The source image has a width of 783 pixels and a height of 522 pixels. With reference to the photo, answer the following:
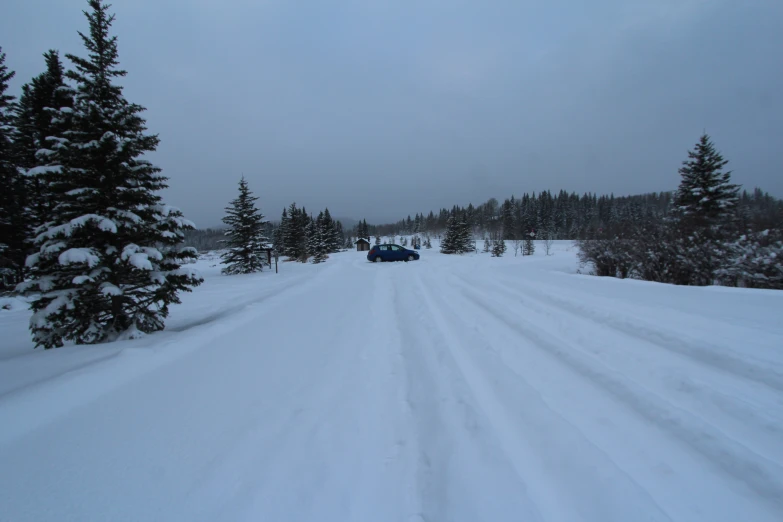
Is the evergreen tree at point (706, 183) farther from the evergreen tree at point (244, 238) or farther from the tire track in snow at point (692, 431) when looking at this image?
the evergreen tree at point (244, 238)

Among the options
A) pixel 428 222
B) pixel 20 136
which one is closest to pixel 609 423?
pixel 20 136

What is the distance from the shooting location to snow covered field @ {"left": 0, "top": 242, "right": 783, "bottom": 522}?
1.70 metres

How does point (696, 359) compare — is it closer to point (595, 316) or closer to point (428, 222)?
point (595, 316)

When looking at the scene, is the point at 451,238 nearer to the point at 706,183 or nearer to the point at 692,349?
the point at 706,183

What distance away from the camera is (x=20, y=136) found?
12742 millimetres

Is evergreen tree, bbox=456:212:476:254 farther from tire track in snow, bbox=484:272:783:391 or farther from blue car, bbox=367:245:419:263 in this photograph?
tire track in snow, bbox=484:272:783:391

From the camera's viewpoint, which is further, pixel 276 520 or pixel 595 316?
pixel 595 316

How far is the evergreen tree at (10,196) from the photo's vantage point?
999 centimetres

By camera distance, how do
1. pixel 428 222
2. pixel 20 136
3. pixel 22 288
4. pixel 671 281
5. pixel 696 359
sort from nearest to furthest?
pixel 696 359
pixel 22 288
pixel 671 281
pixel 20 136
pixel 428 222

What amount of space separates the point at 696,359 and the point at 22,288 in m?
9.97

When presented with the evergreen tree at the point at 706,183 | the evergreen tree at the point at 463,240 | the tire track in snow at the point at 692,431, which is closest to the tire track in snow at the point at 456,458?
the tire track in snow at the point at 692,431

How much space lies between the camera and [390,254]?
2145 cm

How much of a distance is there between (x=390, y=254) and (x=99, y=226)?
17.3m

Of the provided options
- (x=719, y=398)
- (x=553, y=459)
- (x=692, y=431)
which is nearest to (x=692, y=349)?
(x=719, y=398)
